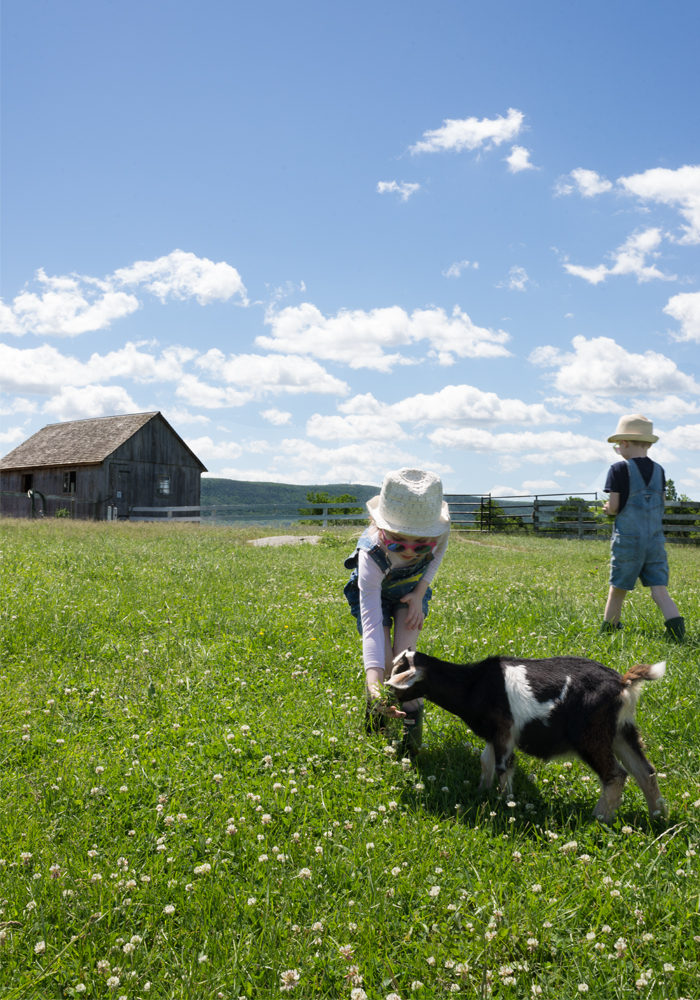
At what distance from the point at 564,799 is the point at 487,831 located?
762 mm

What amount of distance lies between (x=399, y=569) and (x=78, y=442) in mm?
46641

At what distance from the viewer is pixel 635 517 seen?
849 centimetres

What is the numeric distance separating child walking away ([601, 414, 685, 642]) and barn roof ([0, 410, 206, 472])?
39.5 m

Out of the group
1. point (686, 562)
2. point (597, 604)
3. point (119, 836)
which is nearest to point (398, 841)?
point (119, 836)

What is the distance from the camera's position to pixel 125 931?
341cm

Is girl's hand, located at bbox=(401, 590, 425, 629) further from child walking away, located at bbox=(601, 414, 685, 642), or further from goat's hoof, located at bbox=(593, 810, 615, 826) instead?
child walking away, located at bbox=(601, 414, 685, 642)

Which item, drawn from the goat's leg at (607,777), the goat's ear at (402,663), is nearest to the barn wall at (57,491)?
the goat's ear at (402,663)

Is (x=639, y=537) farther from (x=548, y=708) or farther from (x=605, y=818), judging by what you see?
(x=605, y=818)

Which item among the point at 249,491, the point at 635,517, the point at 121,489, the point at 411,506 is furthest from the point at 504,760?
the point at 249,491

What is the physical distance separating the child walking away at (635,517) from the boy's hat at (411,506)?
13.5 ft

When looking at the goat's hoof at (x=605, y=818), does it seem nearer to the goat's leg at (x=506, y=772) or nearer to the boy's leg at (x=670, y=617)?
the goat's leg at (x=506, y=772)

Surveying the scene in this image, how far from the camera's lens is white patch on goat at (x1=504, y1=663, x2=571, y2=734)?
430cm

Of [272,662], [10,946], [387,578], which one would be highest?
[387,578]

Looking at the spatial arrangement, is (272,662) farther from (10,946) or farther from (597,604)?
(597,604)
